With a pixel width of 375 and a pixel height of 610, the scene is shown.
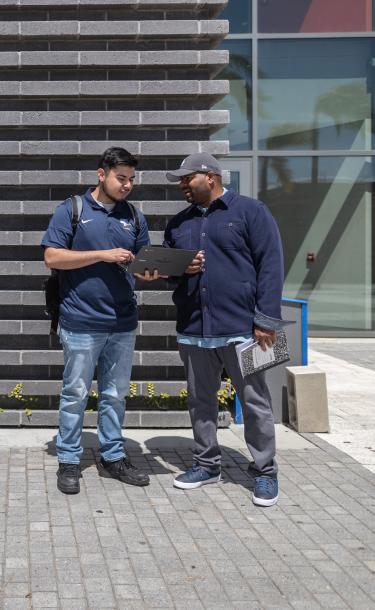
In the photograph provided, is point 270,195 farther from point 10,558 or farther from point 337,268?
point 10,558

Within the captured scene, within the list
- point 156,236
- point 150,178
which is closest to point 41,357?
point 156,236

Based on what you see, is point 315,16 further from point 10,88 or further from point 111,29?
point 10,88

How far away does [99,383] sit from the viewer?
5488 mm

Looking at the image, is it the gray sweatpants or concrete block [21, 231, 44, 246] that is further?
concrete block [21, 231, 44, 246]

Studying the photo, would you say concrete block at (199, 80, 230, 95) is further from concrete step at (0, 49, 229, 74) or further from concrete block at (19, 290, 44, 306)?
concrete block at (19, 290, 44, 306)

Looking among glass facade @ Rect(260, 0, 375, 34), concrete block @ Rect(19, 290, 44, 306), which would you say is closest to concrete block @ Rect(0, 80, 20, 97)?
concrete block @ Rect(19, 290, 44, 306)

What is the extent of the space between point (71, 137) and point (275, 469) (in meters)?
3.22

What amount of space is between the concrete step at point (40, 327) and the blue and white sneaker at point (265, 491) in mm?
2032

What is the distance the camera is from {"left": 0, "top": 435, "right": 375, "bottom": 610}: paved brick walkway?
3.67m

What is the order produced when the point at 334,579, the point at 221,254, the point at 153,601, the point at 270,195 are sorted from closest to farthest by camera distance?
1. the point at 153,601
2. the point at 334,579
3. the point at 221,254
4. the point at 270,195

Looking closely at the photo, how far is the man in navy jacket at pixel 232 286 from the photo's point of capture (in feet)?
16.4

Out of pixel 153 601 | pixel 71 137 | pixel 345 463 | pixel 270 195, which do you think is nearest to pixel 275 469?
pixel 345 463

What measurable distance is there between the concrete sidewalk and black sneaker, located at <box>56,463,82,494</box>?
0.20 feet

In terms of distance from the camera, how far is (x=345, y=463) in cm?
603
